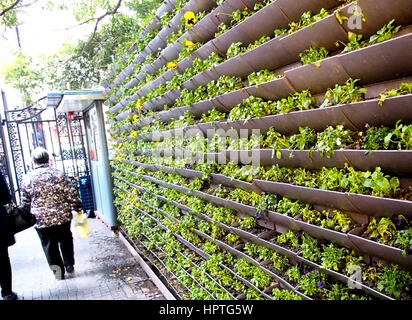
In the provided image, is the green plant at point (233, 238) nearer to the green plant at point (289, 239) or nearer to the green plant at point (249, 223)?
the green plant at point (249, 223)

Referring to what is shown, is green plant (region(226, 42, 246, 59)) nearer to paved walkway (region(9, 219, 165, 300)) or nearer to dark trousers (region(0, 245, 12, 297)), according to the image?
paved walkway (region(9, 219, 165, 300))

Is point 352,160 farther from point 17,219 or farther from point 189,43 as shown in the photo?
point 17,219

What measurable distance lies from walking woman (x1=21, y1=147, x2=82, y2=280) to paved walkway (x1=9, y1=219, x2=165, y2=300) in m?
0.31

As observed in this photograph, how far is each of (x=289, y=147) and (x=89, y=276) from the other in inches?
156

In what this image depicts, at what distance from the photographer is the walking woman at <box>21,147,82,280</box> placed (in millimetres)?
4324

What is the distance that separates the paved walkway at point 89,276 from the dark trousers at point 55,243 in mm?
257

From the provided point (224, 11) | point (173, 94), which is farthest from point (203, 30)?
point (173, 94)

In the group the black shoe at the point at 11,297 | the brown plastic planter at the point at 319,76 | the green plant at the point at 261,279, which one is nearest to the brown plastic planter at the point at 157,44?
the brown plastic planter at the point at 319,76

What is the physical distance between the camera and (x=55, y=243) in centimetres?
454

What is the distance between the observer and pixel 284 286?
6.38 ft

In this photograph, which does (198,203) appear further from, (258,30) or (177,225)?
(258,30)
